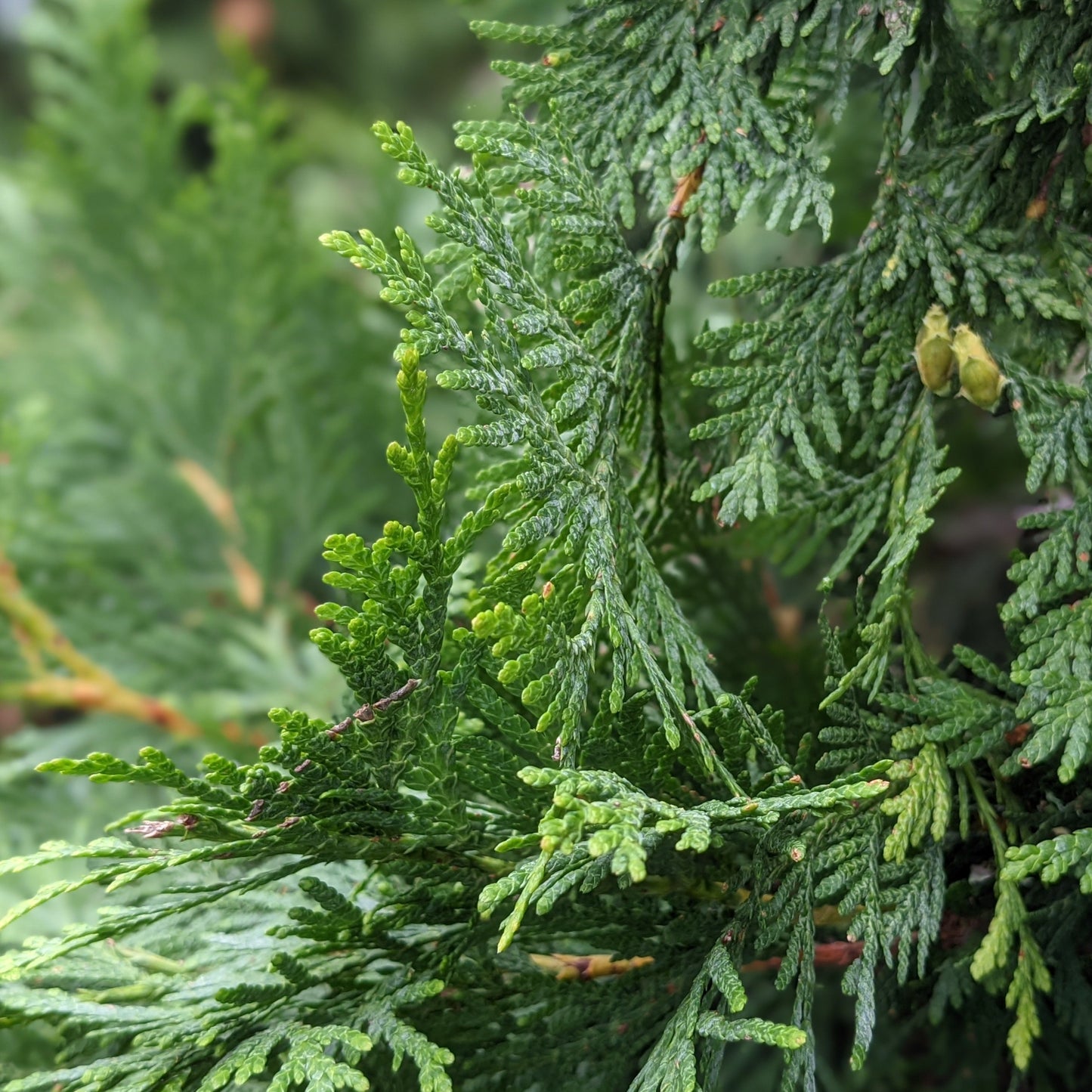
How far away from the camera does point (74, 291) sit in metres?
2.11

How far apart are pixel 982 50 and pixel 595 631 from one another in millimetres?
666

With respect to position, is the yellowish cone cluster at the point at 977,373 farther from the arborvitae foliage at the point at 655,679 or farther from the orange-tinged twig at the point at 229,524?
the orange-tinged twig at the point at 229,524

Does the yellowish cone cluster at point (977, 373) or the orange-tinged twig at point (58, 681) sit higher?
the orange-tinged twig at point (58, 681)

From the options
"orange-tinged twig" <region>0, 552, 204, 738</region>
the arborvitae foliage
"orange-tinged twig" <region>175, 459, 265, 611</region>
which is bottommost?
the arborvitae foliage

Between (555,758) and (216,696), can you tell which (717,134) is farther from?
(216,696)

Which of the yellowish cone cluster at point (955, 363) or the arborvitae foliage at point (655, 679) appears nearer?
the arborvitae foliage at point (655, 679)

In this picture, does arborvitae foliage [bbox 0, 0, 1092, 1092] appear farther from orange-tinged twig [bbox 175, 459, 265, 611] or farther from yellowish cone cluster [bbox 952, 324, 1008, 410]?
orange-tinged twig [bbox 175, 459, 265, 611]

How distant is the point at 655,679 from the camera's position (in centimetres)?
70

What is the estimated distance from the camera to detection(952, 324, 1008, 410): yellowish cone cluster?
761 millimetres

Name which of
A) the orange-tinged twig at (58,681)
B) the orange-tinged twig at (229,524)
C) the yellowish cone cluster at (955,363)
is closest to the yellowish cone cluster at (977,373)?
the yellowish cone cluster at (955,363)

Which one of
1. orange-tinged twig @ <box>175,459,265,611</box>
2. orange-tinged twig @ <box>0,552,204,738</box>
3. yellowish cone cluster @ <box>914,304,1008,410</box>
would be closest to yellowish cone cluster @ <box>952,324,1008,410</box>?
yellowish cone cluster @ <box>914,304,1008,410</box>

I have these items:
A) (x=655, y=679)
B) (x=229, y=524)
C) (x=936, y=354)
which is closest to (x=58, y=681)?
(x=229, y=524)

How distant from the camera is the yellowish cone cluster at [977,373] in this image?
2.50 feet

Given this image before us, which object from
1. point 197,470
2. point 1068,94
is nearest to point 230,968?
point 1068,94
